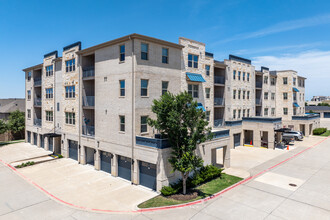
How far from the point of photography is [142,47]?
65.9 feet

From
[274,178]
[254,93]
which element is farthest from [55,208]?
[254,93]

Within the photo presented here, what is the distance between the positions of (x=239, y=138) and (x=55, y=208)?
30.3 m

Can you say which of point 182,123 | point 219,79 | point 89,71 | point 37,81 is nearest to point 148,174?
point 182,123

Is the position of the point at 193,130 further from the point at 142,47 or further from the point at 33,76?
the point at 33,76

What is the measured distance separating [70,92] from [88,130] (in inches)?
245

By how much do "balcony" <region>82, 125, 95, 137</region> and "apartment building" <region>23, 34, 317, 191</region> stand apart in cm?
2

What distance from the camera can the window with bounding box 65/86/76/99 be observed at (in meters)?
27.5

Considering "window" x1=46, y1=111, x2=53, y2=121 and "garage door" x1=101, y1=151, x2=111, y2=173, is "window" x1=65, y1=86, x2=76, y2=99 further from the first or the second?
"garage door" x1=101, y1=151, x2=111, y2=173

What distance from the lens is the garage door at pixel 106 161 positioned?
2289cm

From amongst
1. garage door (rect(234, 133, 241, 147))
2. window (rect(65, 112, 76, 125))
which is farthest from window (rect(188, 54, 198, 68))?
garage door (rect(234, 133, 241, 147))

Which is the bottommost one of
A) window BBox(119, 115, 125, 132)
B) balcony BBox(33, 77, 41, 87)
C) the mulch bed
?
the mulch bed

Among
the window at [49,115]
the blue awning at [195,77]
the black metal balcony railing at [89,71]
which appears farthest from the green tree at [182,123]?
the window at [49,115]

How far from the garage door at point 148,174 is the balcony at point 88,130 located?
8636 mm

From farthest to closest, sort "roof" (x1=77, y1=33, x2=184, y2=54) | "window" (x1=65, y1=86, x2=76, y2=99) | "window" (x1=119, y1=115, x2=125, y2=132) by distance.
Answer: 1. "window" (x1=65, y1=86, x2=76, y2=99)
2. "window" (x1=119, y1=115, x2=125, y2=132)
3. "roof" (x1=77, y1=33, x2=184, y2=54)
